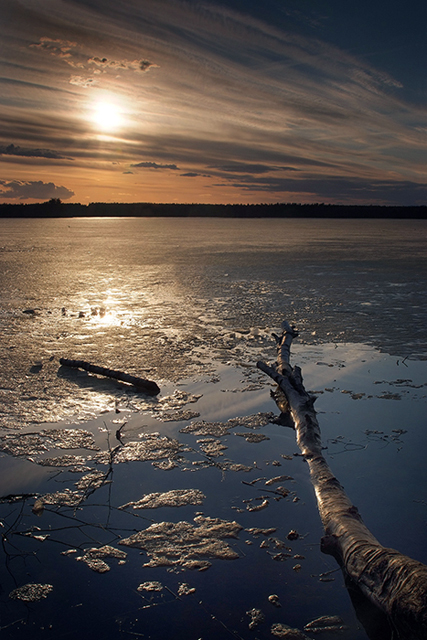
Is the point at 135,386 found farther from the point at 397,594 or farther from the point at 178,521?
the point at 397,594

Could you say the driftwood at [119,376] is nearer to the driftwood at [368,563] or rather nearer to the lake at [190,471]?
the lake at [190,471]

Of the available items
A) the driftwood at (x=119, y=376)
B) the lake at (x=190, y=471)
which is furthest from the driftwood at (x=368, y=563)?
the driftwood at (x=119, y=376)

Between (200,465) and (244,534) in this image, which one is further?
(200,465)

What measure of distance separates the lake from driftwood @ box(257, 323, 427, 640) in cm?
11

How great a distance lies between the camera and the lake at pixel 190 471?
2.43m

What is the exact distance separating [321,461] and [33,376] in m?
3.75

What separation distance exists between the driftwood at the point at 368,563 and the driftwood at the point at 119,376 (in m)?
1.92

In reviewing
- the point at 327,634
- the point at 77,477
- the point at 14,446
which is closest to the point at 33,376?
the point at 14,446

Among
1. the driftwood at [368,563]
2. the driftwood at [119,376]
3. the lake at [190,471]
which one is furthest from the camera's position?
the driftwood at [119,376]

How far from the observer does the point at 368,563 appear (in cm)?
243

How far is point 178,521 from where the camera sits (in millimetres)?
3082

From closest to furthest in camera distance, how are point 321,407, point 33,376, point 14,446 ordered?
point 14,446 < point 321,407 < point 33,376

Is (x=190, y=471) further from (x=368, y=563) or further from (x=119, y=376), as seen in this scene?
(x=119, y=376)

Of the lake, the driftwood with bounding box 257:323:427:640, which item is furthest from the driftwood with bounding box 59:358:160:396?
the driftwood with bounding box 257:323:427:640
